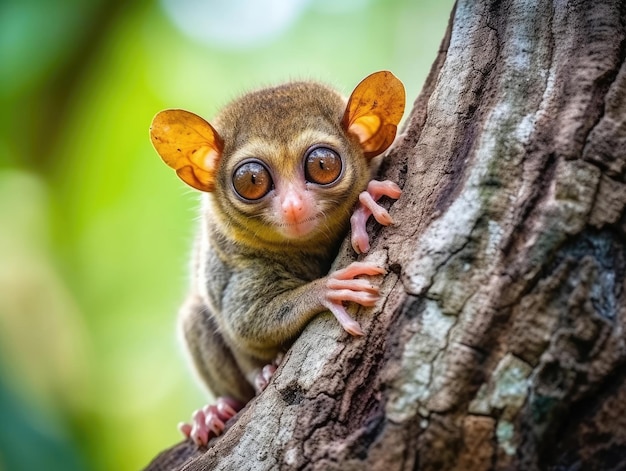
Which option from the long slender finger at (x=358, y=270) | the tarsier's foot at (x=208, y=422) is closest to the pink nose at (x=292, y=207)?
the long slender finger at (x=358, y=270)

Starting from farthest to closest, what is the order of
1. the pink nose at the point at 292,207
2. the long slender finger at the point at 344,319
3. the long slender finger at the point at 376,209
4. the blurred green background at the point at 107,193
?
1. the blurred green background at the point at 107,193
2. the pink nose at the point at 292,207
3. the long slender finger at the point at 376,209
4. the long slender finger at the point at 344,319

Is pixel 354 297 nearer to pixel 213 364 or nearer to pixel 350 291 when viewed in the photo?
pixel 350 291

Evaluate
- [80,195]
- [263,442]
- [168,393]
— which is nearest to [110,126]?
[80,195]

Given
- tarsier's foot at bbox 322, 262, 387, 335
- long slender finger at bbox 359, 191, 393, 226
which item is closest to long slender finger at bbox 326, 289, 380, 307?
tarsier's foot at bbox 322, 262, 387, 335

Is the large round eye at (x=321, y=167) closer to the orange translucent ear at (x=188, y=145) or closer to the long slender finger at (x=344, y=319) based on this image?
the orange translucent ear at (x=188, y=145)

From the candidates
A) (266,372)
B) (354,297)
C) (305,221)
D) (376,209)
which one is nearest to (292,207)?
(305,221)

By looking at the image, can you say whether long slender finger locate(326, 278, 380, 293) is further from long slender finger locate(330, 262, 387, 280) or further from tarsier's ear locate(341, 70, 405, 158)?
tarsier's ear locate(341, 70, 405, 158)
